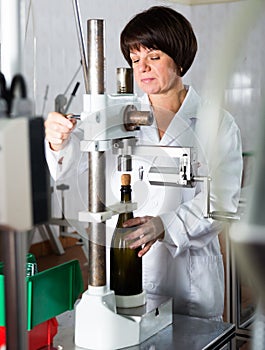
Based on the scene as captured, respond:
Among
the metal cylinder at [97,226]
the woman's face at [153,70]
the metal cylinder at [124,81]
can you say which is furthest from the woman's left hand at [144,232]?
the woman's face at [153,70]

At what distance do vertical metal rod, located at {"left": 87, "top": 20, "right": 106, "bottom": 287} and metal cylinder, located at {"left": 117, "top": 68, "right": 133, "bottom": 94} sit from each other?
0.45ft

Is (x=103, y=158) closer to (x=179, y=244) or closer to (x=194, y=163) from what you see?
(x=194, y=163)

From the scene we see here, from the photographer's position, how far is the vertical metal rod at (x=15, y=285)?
1.64 ft

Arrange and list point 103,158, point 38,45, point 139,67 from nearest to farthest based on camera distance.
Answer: point 103,158, point 139,67, point 38,45

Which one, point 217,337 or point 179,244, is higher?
point 179,244

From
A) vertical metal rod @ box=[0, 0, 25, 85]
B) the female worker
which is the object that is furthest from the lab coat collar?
vertical metal rod @ box=[0, 0, 25, 85]

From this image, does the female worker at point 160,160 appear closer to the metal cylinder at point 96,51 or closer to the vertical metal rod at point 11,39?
the metal cylinder at point 96,51

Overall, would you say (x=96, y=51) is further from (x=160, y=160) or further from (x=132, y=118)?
(x=160, y=160)

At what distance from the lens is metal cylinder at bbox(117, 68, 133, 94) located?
1.15 metres

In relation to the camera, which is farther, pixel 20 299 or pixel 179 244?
pixel 179 244

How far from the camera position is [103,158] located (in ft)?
3.30

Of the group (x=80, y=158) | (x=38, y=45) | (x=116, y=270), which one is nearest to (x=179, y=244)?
(x=116, y=270)

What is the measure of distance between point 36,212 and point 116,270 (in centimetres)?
77

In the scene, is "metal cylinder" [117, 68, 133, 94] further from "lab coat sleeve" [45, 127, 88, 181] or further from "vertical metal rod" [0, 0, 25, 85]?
"vertical metal rod" [0, 0, 25, 85]
